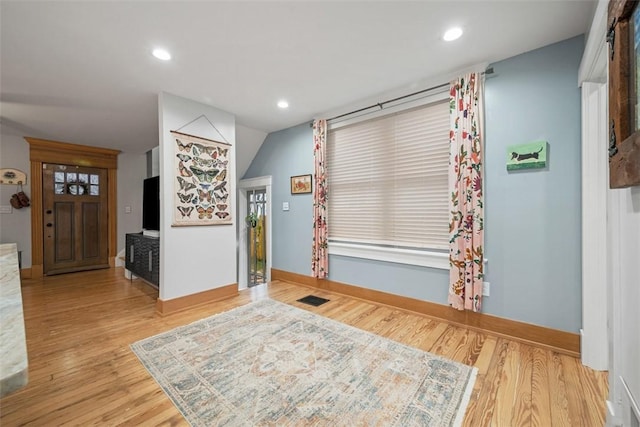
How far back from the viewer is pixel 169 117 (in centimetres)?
280

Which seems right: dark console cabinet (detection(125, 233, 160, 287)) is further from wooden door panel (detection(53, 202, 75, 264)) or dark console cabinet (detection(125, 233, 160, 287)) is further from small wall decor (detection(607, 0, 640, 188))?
small wall decor (detection(607, 0, 640, 188))

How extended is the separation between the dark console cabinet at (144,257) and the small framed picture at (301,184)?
2000 millimetres

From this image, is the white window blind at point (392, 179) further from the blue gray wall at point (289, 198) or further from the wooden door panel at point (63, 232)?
the wooden door panel at point (63, 232)

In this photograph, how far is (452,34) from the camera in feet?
6.25

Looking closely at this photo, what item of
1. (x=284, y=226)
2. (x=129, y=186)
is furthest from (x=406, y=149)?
(x=129, y=186)

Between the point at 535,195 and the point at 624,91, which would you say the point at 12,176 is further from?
the point at 535,195

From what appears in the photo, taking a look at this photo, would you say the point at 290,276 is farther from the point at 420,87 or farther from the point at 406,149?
the point at 420,87

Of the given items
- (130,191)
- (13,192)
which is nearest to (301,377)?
(130,191)

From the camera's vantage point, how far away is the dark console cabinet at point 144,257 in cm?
326

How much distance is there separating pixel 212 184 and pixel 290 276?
1837 millimetres

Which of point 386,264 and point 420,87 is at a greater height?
point 420,87

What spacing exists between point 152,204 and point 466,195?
4.10 meters

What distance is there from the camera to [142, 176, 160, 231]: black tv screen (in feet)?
11.6

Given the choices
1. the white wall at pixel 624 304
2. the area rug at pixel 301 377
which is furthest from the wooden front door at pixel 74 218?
the white wall at pixel 624 304
